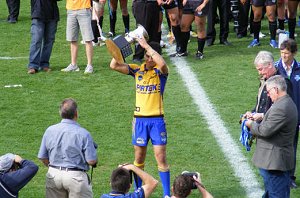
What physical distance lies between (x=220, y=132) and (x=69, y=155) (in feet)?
13.6

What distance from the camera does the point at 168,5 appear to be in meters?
16.2

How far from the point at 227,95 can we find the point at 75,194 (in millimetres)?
5708

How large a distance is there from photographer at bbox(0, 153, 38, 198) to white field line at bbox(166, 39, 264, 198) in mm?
3054

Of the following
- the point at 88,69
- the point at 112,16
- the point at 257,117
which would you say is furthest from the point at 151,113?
the point at 112,16

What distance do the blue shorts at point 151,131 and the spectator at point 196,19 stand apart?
6161mm

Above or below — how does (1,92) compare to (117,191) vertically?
below

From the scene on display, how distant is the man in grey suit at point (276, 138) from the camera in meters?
9.05

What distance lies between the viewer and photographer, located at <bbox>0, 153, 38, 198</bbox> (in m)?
8.52

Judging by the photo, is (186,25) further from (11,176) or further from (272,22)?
(11,176)

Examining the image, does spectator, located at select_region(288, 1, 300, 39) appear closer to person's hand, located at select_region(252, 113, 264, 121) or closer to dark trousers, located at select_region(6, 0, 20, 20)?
dark trousers, located at select_region(6, 0, 20, 20)

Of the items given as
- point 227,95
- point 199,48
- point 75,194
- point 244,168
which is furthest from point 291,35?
point 75,194

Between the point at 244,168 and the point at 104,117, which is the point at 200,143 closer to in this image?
the point at 244,168

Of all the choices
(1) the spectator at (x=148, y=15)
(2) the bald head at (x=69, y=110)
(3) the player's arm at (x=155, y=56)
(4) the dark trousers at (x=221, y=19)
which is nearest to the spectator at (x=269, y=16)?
(4) the dark trousers at (x=221, y=19)

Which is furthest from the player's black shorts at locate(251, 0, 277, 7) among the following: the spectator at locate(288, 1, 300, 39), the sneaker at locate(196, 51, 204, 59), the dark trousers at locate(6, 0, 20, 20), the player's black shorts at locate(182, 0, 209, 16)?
the dark trousers at locate(6, 0, 20, 20)
